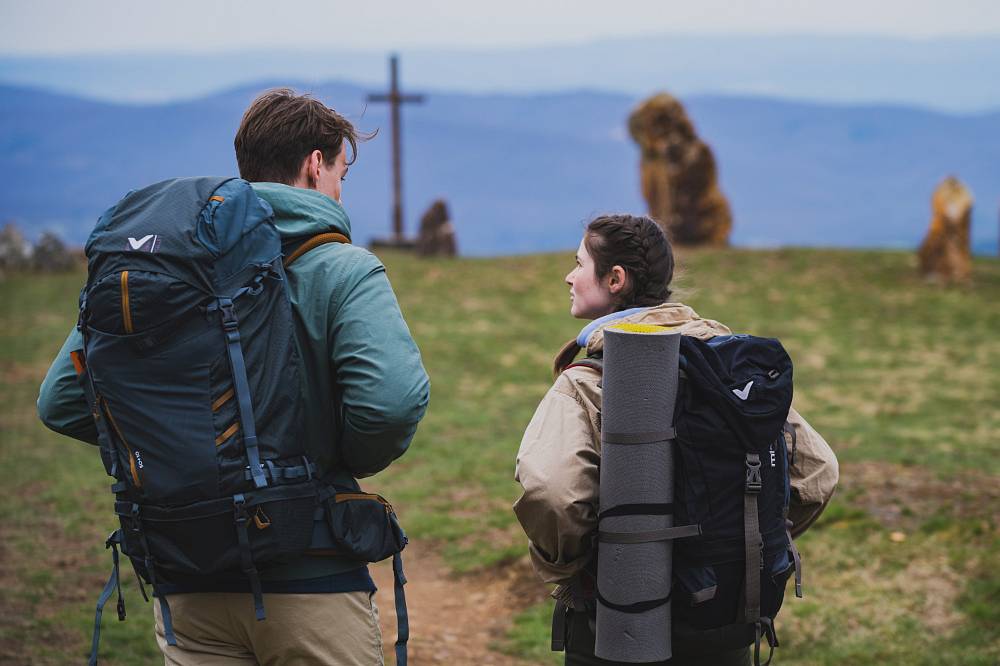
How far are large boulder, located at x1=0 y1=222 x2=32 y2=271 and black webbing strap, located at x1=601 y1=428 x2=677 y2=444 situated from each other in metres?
20.0

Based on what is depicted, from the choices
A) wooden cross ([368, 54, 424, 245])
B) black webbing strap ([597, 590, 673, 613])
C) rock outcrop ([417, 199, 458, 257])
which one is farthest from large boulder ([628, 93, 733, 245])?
black webbing strap ([597, 590, 673, 613])

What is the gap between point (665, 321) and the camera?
2705mm

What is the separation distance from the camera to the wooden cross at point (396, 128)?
77.4 feet

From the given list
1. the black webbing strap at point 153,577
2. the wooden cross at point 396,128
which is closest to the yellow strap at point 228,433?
the black webbing strap at point 153,577

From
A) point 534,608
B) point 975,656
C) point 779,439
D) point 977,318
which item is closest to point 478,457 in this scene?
point 534,608

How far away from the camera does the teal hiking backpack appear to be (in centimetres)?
227

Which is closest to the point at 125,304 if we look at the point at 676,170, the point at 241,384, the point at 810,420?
the point at 241,384

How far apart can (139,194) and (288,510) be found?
30.6 inches

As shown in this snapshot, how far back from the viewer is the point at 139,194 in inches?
94.4

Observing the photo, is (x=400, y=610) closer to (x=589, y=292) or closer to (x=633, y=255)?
(x=589, y=292)

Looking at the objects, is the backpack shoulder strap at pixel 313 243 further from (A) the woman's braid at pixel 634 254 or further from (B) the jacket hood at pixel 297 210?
(A) the woman's braid at pixel 634 254

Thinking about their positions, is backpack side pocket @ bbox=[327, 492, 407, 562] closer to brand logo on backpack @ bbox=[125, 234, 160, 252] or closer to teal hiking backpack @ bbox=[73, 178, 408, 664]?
teal hiking backpack @ bbox=[73, 178, 408, 664]

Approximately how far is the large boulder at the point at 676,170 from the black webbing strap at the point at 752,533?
57.7 ft

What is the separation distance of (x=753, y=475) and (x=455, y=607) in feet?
12.3
